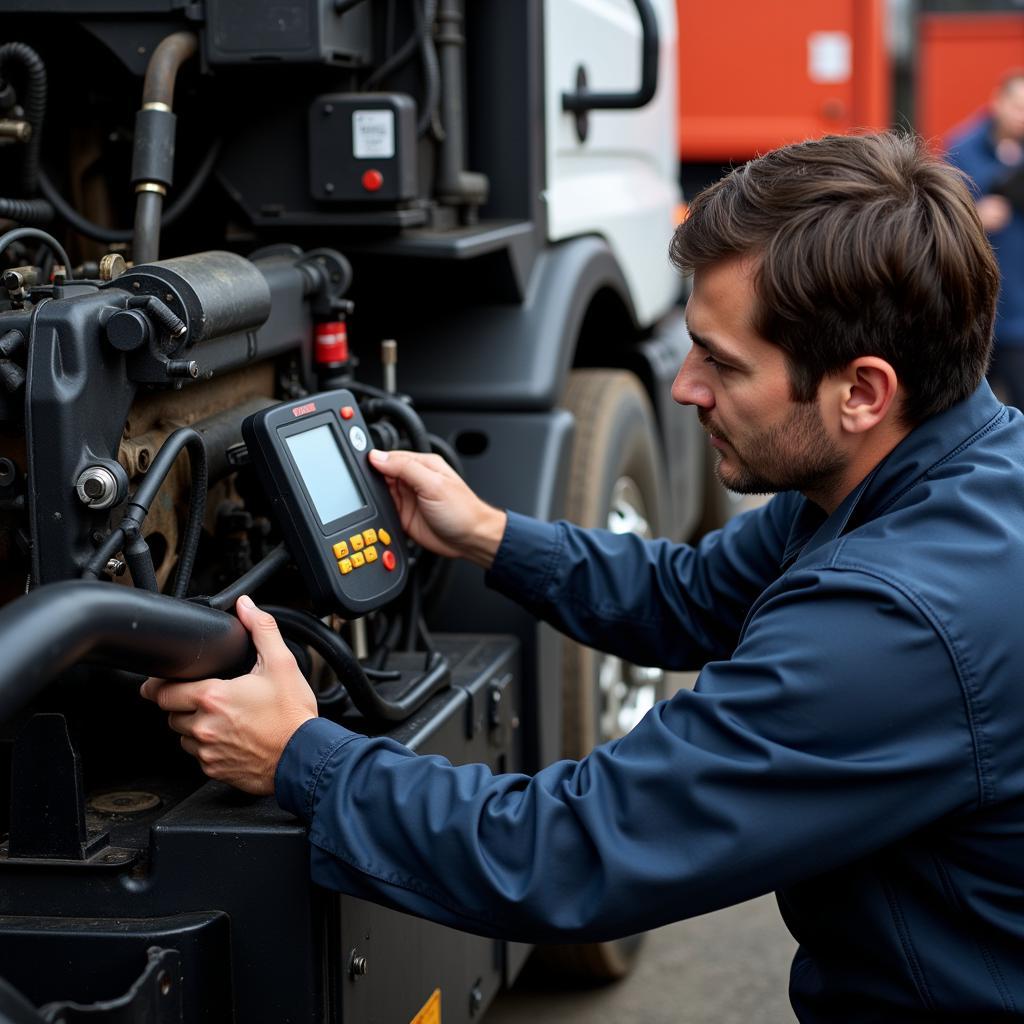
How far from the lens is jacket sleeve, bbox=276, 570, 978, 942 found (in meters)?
1.50

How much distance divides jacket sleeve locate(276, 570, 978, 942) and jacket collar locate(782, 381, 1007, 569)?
0.59 feet

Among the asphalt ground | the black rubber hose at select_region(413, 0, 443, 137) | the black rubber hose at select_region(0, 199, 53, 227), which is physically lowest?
the asphalt ground

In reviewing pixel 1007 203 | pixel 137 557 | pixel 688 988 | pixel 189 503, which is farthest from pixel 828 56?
pixel 137 557

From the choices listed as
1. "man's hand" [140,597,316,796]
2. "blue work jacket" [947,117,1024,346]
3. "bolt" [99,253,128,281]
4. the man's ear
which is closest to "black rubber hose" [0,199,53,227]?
"bolt" [99,253,128,281]

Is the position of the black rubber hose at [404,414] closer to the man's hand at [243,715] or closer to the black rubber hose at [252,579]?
the black rubber hose at [252,579]

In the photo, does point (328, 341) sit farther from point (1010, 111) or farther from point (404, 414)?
point (1010, 111)

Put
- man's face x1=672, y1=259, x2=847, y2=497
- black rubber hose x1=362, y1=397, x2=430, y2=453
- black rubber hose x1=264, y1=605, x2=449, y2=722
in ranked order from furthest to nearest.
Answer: black rubber hose x1=362, y1=397, x2=430, y2=453
black rubber hose x1=264, y1=605, x2=449, y2=722
man's face x1=672, y1=259, x2=847, y2=497

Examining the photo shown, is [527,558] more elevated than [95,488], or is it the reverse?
[95,488]

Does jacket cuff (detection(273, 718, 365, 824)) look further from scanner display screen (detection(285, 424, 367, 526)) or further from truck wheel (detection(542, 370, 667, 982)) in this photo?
truck wheel (detection(542, 370, 667, 982))

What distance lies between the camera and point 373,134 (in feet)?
7.59

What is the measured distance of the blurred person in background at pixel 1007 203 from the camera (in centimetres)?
661

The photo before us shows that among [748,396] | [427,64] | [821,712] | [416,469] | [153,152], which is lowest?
[821,712]

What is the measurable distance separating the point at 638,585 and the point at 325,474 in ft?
1.84

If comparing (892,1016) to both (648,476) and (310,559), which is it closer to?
(310,559)
